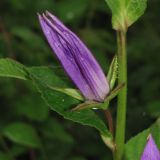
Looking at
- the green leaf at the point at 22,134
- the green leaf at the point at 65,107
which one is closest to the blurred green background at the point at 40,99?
the green leaf at the point at 22,134

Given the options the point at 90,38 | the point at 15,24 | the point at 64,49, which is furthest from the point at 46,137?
the point at 64,49

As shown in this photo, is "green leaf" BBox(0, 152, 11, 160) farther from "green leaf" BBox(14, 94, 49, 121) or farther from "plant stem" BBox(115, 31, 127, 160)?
"plant stem" BBox(115, 31, 127, 160)

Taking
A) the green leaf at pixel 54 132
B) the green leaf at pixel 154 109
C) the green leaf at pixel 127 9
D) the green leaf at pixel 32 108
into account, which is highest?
the green leaf at pixel 127 9

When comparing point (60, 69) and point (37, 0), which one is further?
point (37, 0)

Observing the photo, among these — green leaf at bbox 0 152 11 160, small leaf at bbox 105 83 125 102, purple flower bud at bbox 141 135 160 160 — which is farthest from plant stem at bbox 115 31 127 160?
green leaf at bbox 0 152 11 160

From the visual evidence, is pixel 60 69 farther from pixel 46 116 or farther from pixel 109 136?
pixel 46 116

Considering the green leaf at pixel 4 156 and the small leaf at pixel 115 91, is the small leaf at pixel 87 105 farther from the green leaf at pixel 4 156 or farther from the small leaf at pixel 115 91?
the green leaf at pixel 4 156

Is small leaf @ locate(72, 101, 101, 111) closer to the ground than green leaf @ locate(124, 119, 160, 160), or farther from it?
farther from it
